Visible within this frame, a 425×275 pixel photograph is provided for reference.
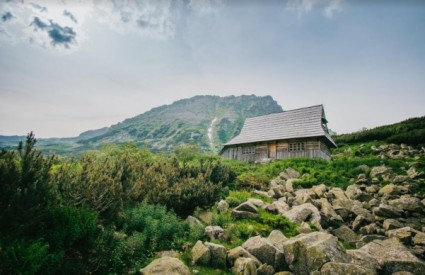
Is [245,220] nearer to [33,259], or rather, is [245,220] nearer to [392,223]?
[392,223]

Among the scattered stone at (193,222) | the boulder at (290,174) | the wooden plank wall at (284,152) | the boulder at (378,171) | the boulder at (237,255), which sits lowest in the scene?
the boulder at (237,255)

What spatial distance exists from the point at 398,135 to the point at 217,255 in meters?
35.7

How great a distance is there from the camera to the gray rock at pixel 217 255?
7.10 m

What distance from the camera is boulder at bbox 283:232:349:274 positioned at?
21.4ft

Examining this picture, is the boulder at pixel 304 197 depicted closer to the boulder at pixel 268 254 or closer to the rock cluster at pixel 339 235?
the rock cluster at pixel 339 235

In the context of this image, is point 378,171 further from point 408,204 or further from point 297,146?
point 297,146

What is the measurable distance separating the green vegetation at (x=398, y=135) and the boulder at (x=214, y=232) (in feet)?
104

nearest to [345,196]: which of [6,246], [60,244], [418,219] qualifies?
[418,219]

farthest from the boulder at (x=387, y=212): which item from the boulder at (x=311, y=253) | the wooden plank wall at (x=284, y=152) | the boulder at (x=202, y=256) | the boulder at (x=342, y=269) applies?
the wooden plank wall at (x=284, y=152)

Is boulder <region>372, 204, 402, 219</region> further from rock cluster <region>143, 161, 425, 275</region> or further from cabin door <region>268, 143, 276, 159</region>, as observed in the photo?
cabin door <region>268, 143, 276, 159</region>

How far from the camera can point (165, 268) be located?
588 cm

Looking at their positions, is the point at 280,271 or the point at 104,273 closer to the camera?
the point at 104,273

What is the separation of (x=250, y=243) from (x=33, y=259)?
5719mm

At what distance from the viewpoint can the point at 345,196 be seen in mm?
13648
